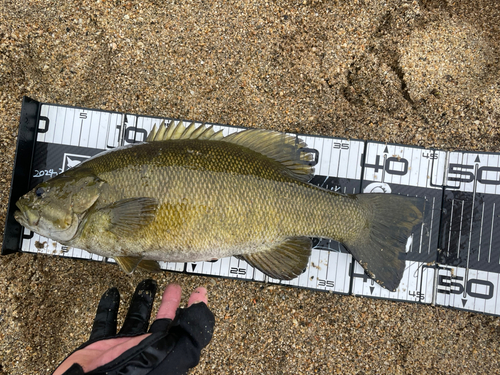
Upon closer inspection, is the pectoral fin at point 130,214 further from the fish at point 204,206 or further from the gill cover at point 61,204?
the gill cover at point 61,204

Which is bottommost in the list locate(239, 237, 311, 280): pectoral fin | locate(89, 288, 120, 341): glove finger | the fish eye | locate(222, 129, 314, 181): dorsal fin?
locate(89, 288, 120, 341): glove finger

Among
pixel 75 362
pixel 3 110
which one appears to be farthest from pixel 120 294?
pixel 3 110

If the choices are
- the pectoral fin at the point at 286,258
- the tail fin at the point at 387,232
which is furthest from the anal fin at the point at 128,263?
the tail fin at the point at 387,232

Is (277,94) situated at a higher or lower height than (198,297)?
higher

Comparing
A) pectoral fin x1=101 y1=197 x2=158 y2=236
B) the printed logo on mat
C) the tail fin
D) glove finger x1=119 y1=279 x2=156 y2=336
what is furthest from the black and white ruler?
pectoral fin x1=101 y1=197 x2=158 y2=236

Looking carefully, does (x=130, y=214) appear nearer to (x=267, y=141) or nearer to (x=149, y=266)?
(x=149, y=266)

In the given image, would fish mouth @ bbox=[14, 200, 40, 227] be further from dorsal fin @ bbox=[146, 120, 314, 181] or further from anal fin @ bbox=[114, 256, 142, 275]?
dorsal fin @ bbox=[146, 120, 314, 181]

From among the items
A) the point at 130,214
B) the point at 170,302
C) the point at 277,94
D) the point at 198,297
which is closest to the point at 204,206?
the point at 130,214

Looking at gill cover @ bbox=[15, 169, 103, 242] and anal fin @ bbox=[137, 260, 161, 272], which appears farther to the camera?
anal fin @ bbox=[137, 260, 161, 272]
